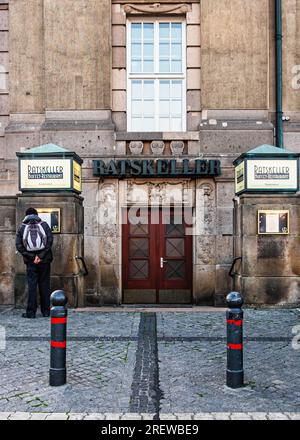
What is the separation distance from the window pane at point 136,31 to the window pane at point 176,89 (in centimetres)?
142

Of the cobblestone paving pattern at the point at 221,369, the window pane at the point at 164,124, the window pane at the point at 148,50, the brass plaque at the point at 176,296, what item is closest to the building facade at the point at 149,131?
the brass plaque at the point at 176,296

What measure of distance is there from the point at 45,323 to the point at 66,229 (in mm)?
2144

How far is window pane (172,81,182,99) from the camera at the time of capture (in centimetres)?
1084

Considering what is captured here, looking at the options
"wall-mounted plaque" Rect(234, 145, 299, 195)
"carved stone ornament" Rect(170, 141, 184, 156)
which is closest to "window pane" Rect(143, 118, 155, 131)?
"carved stone ornament" Rect(170, 141, 184, 156)

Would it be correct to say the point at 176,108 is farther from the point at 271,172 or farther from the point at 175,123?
the point at 271,172

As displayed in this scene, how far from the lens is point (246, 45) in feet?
33.9

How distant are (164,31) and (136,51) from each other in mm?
865

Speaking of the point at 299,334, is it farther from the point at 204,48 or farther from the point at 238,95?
the point at 204,48

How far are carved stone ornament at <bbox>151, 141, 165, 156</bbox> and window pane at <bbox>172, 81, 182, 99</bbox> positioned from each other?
1394 mm

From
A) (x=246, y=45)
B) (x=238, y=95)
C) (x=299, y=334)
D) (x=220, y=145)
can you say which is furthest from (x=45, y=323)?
(x=246, y=45)

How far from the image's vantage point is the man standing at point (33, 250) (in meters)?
7.93

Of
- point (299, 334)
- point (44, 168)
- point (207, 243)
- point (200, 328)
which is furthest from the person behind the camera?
point (207, 243)

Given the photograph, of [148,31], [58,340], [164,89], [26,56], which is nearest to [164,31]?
[148,31]

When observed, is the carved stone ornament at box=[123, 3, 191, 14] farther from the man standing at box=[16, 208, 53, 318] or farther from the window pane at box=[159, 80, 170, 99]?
the man standing at box=[16, 208, 53, 318]
